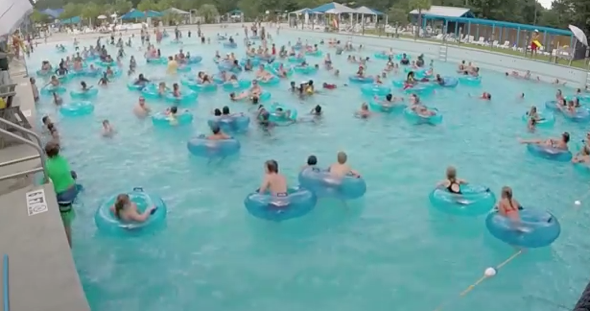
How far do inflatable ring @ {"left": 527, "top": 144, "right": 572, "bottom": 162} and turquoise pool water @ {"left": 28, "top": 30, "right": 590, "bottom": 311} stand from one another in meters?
0.17

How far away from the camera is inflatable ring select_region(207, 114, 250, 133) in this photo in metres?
12.6

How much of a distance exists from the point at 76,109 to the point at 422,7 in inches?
951

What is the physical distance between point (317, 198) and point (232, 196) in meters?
1.65

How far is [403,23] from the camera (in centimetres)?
3834

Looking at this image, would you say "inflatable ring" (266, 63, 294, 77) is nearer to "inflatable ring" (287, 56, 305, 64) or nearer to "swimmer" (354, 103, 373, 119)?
"inflatable ring" (287, 56, 305, 64)

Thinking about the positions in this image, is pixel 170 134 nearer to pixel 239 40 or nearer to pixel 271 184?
pixel 271 184

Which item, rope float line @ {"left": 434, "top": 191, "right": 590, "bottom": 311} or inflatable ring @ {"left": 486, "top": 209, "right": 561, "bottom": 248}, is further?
inflatable ring @ {"left": 486, "top": 209, "right": 561, "bottom": 248}

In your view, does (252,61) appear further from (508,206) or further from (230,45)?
(508,206)

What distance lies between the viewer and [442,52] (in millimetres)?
25641

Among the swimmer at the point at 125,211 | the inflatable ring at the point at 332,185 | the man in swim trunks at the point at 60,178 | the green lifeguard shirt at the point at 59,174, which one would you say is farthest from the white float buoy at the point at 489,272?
the green lifeguard shirt at the point at 59,174

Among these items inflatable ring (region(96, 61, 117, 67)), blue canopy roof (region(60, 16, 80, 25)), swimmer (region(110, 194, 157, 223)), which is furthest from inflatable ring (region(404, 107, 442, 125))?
blue canopy roof (region(60, 16, 80, 25))

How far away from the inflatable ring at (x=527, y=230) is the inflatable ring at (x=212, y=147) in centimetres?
542

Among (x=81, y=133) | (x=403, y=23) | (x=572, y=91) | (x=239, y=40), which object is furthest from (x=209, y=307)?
(x=403, y=23)

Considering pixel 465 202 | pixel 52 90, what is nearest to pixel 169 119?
pixel 52 90
